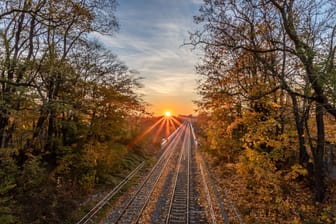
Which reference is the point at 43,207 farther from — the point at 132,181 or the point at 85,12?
the point at 85,12

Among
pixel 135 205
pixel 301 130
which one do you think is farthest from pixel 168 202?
pixel 301 130

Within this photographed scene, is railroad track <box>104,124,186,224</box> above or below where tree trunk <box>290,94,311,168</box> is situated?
below

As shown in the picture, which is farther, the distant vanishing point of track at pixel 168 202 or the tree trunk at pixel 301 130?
the tree trunk at pixel 301 130

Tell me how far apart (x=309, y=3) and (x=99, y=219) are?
12.1m

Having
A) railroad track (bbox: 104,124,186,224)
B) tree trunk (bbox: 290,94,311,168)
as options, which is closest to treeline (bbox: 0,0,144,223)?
railroad track (bbox: 104,124,186,224)

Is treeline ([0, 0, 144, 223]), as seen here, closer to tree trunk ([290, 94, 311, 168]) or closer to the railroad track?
the railroad track

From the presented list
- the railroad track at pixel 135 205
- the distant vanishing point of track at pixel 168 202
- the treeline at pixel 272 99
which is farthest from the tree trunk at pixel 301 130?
the railroad track at pixel 135 205

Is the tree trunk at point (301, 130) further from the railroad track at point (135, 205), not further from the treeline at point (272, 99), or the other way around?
the railroad track at point (135, 205)

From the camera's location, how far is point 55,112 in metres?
13.5

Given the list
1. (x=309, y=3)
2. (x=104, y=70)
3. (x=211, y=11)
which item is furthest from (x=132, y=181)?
(x=309, y=3)

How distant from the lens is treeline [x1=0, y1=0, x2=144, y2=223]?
9.75 metres

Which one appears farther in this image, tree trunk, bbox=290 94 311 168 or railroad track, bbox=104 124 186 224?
tree trunk, bbox=290 94 311 168

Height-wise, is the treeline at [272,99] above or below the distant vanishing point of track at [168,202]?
above

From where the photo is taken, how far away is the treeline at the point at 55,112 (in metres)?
9.75
